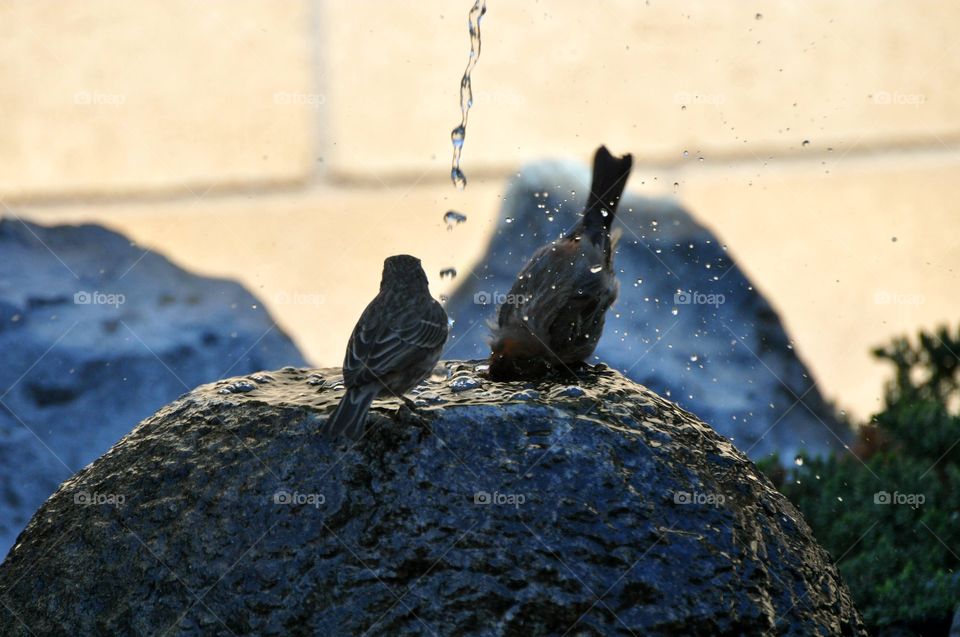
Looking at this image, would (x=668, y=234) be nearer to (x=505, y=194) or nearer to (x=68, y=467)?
(x=505, y=194)

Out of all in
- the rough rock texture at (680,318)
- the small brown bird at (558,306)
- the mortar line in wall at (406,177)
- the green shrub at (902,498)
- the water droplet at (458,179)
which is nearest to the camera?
the small brown bird at (558,306)

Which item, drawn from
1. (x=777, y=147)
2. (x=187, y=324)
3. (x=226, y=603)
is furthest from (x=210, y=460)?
(x=777, y=147)

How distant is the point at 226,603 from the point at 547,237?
13.9 feet

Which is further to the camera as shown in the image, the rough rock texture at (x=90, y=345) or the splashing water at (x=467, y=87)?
the splashing water at (x=467, y=87)

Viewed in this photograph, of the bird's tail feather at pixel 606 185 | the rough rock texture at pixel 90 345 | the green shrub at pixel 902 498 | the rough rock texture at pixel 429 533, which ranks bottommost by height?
the rough rock texture at pixel 90 345

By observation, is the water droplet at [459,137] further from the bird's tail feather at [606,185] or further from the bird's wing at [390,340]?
the bird's wing at [390,340]

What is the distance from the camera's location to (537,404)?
3.26m

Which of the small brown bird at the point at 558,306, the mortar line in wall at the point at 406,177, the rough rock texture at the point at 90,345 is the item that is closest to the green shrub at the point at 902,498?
the small brown bird at the point at 558,306

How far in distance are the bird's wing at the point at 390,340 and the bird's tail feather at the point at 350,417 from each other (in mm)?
52

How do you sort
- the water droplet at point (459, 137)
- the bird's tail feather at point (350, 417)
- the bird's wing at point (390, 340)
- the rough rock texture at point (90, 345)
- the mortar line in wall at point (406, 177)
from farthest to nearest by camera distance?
the mortar line in wall at point (406, 177) < the water droplet at point (459, 137) < the rough rock texture at point (90, 345) < the bird's wing at point (390, 340) < the bird's tail feather at point (350, 417)

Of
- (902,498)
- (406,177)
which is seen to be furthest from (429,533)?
(406,177)

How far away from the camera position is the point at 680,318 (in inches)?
264

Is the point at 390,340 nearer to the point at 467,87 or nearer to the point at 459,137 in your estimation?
the point at 459,137

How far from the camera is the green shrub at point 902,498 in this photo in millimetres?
4254
